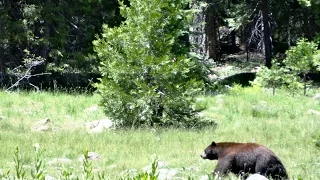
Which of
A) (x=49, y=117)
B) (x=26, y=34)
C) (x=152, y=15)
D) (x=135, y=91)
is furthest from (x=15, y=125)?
(x=26, y=34)

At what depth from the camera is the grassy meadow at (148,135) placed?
838cm

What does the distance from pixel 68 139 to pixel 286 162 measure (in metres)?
4.11

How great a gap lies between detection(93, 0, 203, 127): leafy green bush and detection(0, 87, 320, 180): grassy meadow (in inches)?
32.5

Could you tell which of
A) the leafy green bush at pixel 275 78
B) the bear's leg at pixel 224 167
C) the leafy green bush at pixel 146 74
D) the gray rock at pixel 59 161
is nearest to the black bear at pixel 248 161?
the bear's leg at pixel 224 167

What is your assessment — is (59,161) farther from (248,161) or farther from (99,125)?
(99,125)

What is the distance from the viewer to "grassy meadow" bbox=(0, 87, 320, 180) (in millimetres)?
8375

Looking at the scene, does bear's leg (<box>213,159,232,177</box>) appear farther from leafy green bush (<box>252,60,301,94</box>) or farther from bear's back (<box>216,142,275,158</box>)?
leafy green bush (<box>252,60,301,94</box>)

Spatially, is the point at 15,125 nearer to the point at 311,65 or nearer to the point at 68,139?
the point at 68,139

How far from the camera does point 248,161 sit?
718 centimetres

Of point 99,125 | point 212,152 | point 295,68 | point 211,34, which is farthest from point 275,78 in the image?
point 212,152

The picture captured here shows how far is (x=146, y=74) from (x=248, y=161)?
583cm

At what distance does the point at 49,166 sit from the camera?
805cm

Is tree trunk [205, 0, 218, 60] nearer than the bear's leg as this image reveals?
No

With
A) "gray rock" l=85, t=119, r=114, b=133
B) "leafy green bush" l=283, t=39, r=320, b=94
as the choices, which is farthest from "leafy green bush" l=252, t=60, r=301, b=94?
"gray rock" l=85, t=119, r=114, b=133
